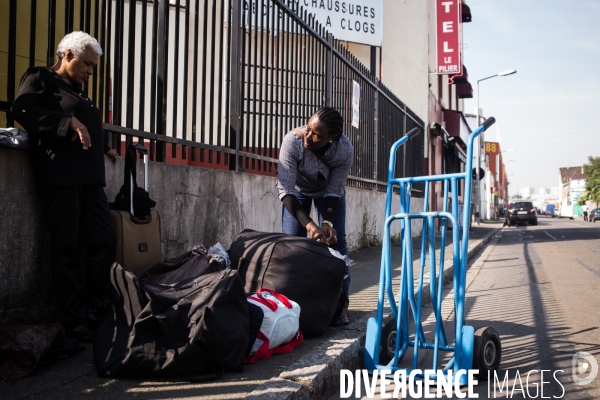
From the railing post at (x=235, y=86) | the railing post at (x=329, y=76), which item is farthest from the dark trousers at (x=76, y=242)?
the railing post at (x=329, y=76)

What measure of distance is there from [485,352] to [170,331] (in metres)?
1.80

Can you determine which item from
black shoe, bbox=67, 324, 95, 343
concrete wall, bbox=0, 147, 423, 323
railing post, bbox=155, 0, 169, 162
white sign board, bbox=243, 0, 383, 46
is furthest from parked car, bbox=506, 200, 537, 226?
black shoe, bbox=67, 324, 95, 343

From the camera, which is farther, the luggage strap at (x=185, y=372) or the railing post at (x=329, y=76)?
the railing post at (x=329, y=76)

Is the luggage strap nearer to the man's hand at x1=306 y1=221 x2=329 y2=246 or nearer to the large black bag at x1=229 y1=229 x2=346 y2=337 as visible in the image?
the large black bag at x1=229 y1=229 x2=346 y2=337

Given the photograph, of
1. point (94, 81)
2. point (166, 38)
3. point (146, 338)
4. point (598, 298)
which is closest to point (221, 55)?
point (166, 38)

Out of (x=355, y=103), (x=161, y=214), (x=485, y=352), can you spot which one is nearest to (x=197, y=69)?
(x=161, y=214)

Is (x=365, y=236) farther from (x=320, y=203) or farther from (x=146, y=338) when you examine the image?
(x=146, y=338)

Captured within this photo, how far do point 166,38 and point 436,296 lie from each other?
325cm

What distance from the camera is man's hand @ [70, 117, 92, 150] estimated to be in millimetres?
3461

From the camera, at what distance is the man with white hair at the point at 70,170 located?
3.49m

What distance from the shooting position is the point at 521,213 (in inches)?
1420

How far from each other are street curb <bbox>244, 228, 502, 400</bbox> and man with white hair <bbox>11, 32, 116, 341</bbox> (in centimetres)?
136

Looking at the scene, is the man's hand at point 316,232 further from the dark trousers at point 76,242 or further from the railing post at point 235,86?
the railing post at point 235,86

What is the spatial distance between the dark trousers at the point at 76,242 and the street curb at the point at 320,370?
1.38 metres
